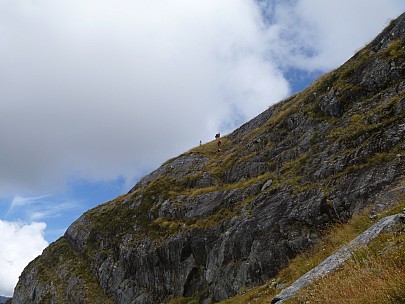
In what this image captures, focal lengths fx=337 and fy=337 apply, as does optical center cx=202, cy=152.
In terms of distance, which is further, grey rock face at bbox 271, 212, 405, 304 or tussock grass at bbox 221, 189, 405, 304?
grey rock face at bbox 271, 212, 405, 304

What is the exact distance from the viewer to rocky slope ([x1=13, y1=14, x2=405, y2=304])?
2219cm

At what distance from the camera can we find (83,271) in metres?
46.0

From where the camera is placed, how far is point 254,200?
28953mm

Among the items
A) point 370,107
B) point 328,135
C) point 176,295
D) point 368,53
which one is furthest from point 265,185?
point 368,53

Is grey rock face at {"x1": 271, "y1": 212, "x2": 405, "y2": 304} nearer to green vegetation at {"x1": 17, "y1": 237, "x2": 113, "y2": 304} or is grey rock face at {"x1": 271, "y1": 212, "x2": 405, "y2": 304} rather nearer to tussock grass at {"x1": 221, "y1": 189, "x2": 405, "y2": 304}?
tussock grass at {"x1": 221, "y1": 189, "x2": 405, "y2": 304}

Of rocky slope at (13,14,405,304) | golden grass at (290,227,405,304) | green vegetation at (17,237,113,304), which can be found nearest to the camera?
golden grass at (290,227,405,304)

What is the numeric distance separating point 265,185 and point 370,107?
10.5m

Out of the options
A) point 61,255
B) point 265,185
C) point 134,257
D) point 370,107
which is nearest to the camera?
point 370,107

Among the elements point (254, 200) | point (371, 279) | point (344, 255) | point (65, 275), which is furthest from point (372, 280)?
point (65, 275)

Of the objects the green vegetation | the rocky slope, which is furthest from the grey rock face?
the green vegetation

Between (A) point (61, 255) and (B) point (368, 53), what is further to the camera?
(A) point (61, 255)

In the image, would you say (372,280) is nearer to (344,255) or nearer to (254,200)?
(344,255)

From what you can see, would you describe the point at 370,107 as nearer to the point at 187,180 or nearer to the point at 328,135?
the point at 328,135

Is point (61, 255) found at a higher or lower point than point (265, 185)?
higher
